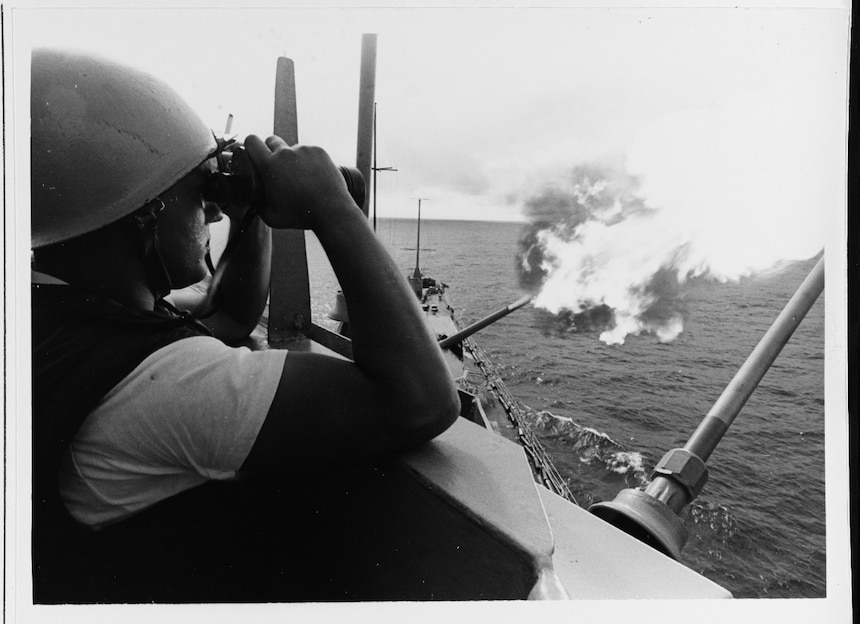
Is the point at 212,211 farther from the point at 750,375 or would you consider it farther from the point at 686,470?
the point at 750,375

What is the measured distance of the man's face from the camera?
1017 mm

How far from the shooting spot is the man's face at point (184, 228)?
3.34 feet

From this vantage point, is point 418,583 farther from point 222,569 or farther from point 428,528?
point 222,569

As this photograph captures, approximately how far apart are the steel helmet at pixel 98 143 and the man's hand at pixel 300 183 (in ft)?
0.49

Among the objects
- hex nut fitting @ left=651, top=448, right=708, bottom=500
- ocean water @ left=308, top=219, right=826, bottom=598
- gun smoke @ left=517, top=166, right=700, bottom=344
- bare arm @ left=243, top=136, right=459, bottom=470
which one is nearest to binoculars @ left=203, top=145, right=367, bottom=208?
bare arm @ left=243, top=136, right=459, bottom=470

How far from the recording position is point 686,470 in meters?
1.63

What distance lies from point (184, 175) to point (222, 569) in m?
0.84

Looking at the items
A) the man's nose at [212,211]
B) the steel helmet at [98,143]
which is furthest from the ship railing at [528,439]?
the steel helmet at [98,143]

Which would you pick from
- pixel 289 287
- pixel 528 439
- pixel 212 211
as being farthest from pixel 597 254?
pixel 528 439

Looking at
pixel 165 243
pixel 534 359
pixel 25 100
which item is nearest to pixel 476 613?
pixel 165 243

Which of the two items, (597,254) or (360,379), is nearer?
(360,379)

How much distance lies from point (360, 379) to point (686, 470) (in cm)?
122

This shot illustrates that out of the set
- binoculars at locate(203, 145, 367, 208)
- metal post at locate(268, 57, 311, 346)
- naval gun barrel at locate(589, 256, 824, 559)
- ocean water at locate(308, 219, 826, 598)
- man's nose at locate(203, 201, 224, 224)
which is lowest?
ocean water at locate(308, 219, 826, 598)

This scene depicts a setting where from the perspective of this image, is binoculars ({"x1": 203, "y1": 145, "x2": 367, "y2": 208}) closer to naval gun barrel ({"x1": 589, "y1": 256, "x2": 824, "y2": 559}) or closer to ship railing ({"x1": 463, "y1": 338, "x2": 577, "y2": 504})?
naval gun barrel ({"x1": 589, "y1": 256, "x2": 824, "y2": 559})
